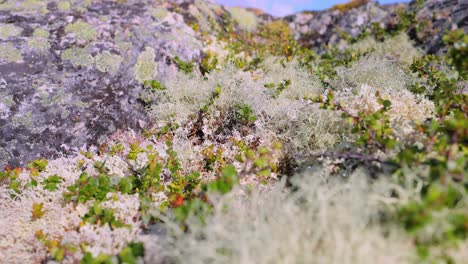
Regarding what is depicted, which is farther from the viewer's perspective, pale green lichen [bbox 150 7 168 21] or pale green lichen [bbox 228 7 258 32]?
pale green lichen [bbox 228 7 258 32]

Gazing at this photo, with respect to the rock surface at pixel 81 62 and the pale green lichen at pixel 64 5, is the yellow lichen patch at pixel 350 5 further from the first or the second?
the pale green lichen at pixel 64 5

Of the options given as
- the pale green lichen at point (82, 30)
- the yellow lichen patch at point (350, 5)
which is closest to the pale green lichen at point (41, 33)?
the pale green lichen at point (82, 30)

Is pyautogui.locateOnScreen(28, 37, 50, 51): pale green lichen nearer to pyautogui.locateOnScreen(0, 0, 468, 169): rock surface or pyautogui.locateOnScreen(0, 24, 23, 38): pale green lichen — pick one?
pyautogui.locateOnScreen(0, 0, 468, 169): rock surface

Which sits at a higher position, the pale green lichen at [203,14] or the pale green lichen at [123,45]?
the pale green lichen at [203,14]

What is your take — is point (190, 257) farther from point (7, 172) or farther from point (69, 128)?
point (69, 128)

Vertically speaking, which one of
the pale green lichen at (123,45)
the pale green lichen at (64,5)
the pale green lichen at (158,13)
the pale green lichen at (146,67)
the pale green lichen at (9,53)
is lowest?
the pale green lichen at (9,53)

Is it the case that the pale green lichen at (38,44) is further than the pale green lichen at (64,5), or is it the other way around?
the pale green lichen at (64,5)

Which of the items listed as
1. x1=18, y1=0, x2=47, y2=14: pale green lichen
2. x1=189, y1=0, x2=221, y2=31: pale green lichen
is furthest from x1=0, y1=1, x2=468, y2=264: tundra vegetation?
x1=189, y1=0, x2=221, y2=31: pale green lichen

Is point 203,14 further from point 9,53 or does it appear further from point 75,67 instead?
point 9,53

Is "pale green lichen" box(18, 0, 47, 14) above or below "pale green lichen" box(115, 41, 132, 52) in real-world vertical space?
below
